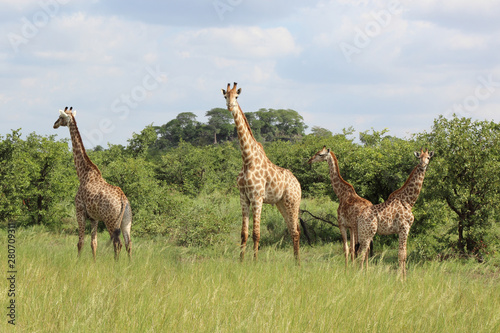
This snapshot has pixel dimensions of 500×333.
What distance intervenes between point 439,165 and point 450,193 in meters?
0.66

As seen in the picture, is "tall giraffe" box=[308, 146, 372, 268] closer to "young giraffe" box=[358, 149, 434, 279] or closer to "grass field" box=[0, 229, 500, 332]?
"young giraffe" box=[358, 149, 434, 279]

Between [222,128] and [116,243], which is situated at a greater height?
[222,128]

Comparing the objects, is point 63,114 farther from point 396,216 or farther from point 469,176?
point 469,176

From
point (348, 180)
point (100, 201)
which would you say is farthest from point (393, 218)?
point (100, 201)

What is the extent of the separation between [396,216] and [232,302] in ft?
14.8

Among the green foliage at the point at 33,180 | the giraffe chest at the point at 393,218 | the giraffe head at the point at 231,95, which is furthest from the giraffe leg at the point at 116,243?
the green foliage at the point at 33,180

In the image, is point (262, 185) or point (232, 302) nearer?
point (232, 302)

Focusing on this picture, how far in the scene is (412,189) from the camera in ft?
29.3

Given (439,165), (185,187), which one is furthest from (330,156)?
(185,187)

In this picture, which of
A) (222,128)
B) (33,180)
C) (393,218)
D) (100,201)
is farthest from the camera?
(222,128)

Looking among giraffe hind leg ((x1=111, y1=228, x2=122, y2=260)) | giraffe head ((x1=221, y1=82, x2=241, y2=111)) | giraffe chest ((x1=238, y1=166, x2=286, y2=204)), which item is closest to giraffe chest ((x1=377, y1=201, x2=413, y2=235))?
giraffe chest ((x1=238, y1=166, x2=286, y2=204))

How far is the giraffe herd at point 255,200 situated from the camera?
8.65 m

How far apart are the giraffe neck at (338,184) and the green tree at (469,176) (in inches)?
93.2

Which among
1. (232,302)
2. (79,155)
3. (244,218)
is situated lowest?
(232,302)
